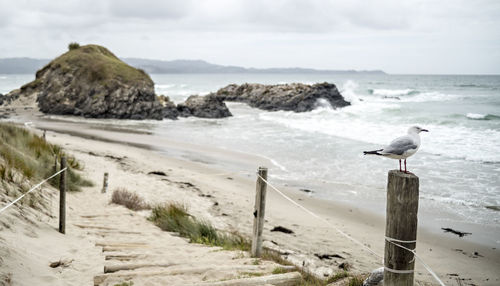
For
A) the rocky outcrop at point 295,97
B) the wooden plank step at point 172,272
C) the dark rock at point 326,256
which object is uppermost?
the rocky outcrop at point 295,97

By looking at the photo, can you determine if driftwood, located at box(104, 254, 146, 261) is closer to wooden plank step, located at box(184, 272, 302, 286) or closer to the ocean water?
wooden plank step, located at box(184, 272, 302, 286)

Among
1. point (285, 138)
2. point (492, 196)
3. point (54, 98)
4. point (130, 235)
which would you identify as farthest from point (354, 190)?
point (54, 98)

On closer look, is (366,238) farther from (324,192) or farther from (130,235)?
(130,235)

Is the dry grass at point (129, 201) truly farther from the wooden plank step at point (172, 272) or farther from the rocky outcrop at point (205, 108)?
the rocky outcrop at point (205, 108)

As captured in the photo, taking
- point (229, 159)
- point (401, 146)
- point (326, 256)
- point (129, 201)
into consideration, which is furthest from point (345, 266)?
point (229, 159)

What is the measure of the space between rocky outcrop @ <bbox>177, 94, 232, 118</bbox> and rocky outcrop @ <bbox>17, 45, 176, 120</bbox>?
5.94 feet

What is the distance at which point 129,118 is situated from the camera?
31.0 meters

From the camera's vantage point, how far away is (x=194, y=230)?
721 cm

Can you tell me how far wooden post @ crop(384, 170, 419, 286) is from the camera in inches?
125

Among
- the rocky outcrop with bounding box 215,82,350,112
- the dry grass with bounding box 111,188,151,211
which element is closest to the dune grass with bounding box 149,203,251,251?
the dry grass with bounding box 111,188,151,211

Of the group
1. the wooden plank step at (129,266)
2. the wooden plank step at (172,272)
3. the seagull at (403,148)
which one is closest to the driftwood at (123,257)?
the wooden plank step at (129,266)

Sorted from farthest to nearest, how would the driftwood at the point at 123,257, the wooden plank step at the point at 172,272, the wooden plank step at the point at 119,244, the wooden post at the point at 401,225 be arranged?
the wooden plank step at the point at 119,244
the driftwood at the point at 123,257
the wooden plank step at the point at 172,272
the wooden post at the point at 401,225

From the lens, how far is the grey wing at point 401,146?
3.81 m

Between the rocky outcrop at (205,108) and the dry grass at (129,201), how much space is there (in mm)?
24724
